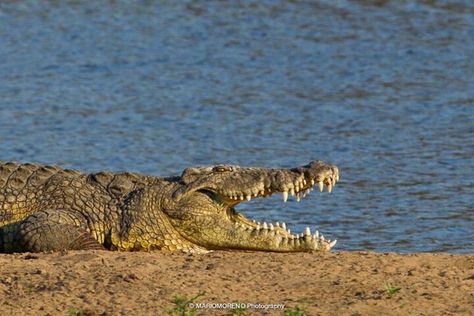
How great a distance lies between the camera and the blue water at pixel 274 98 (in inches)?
439

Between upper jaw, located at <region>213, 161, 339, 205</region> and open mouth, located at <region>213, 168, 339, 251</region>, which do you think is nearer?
open mouth, located at <region>213, 168, 339, 251</region>

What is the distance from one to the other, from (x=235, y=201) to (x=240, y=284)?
5.87ft

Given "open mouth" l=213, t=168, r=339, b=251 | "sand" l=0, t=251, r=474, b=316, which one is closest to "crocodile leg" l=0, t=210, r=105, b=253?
"sand" l=0, t=251, r=474, b=316

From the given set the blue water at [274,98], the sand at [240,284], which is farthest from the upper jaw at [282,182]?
the blue water at [274,98]

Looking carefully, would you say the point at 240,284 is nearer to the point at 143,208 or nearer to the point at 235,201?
the point at 235,201

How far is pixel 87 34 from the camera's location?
62.6ft

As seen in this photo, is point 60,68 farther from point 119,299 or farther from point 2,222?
point 119,299

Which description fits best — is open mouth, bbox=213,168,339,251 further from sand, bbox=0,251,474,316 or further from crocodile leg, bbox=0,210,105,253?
crocodile leg, bbox=0,210,105,253

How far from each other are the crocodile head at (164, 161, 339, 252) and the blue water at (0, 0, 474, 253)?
1.31m

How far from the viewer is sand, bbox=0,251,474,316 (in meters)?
6.76

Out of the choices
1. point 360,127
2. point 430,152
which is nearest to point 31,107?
point 360,127

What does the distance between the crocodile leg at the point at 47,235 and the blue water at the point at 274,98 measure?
225cm

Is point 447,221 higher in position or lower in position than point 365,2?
lower

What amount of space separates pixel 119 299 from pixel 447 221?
13.9 ft
